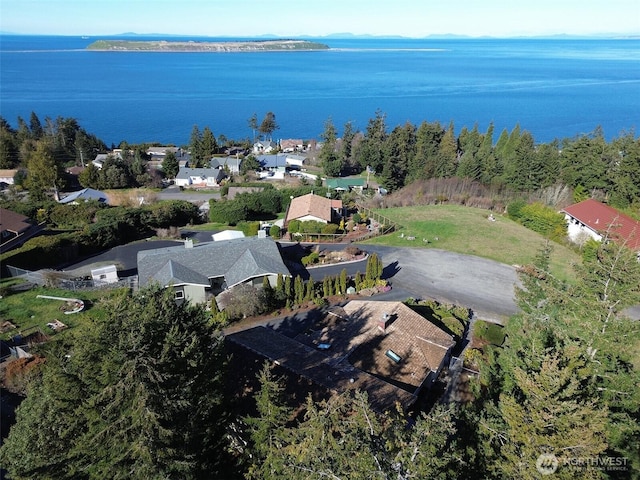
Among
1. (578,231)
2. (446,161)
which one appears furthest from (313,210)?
(446,161)

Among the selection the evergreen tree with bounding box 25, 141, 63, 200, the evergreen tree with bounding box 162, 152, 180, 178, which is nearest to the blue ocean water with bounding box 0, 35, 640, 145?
the evergreen tree with bounding box 162, 152, 180, 178

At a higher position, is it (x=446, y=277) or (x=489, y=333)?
(x=489, y=333)

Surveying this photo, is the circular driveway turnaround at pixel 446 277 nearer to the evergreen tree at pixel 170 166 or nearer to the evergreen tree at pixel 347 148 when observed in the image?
the evergreen tree at pixel 170 166

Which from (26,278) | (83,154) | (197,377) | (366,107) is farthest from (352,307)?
(366,107)

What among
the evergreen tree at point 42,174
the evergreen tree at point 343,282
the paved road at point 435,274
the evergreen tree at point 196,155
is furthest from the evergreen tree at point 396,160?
the evergreen tree at point 42,174

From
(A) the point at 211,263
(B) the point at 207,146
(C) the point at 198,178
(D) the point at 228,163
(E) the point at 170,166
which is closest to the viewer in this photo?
(A) the point at 211,263

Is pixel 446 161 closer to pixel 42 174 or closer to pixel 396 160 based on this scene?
pixel 396 160

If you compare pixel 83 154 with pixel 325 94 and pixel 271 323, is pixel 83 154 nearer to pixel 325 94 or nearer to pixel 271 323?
pixel 271 323
